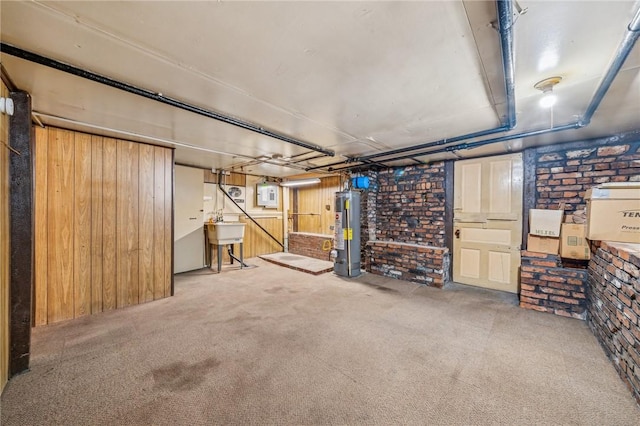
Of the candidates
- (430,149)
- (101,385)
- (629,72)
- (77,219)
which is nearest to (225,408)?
(101,385)

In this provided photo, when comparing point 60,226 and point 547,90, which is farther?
point 60,226

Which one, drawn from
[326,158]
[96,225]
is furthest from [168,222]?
[326,158]

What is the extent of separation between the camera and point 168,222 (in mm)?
3398

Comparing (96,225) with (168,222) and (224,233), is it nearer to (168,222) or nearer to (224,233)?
(168,222)

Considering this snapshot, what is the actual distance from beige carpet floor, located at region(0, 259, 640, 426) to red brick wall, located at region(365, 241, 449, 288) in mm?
807

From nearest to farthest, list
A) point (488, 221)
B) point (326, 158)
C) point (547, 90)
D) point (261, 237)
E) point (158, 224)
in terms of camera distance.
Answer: point (547, 90)
point (158, 224)
point (488, 221)
point (326, 158)
point (261, 237)

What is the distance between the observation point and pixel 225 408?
149 cm

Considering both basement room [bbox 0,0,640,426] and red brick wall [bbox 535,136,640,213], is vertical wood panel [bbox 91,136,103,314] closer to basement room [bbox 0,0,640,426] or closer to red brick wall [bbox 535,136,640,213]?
basement room [bbox 0,0,640,426]

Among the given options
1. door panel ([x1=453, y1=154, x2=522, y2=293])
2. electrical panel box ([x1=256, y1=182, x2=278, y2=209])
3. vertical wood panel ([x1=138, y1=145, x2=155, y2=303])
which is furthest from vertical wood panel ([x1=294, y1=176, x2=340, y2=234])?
vertical wood panel ([x1=138, y1=145, x2=155, y2=303])

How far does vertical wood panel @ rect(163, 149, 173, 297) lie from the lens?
3.38 m

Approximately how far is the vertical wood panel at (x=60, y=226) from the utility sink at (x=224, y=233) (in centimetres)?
207

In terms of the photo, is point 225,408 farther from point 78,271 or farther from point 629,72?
point 629,72

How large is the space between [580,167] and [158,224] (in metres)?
5.55

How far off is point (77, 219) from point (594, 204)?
546cm
